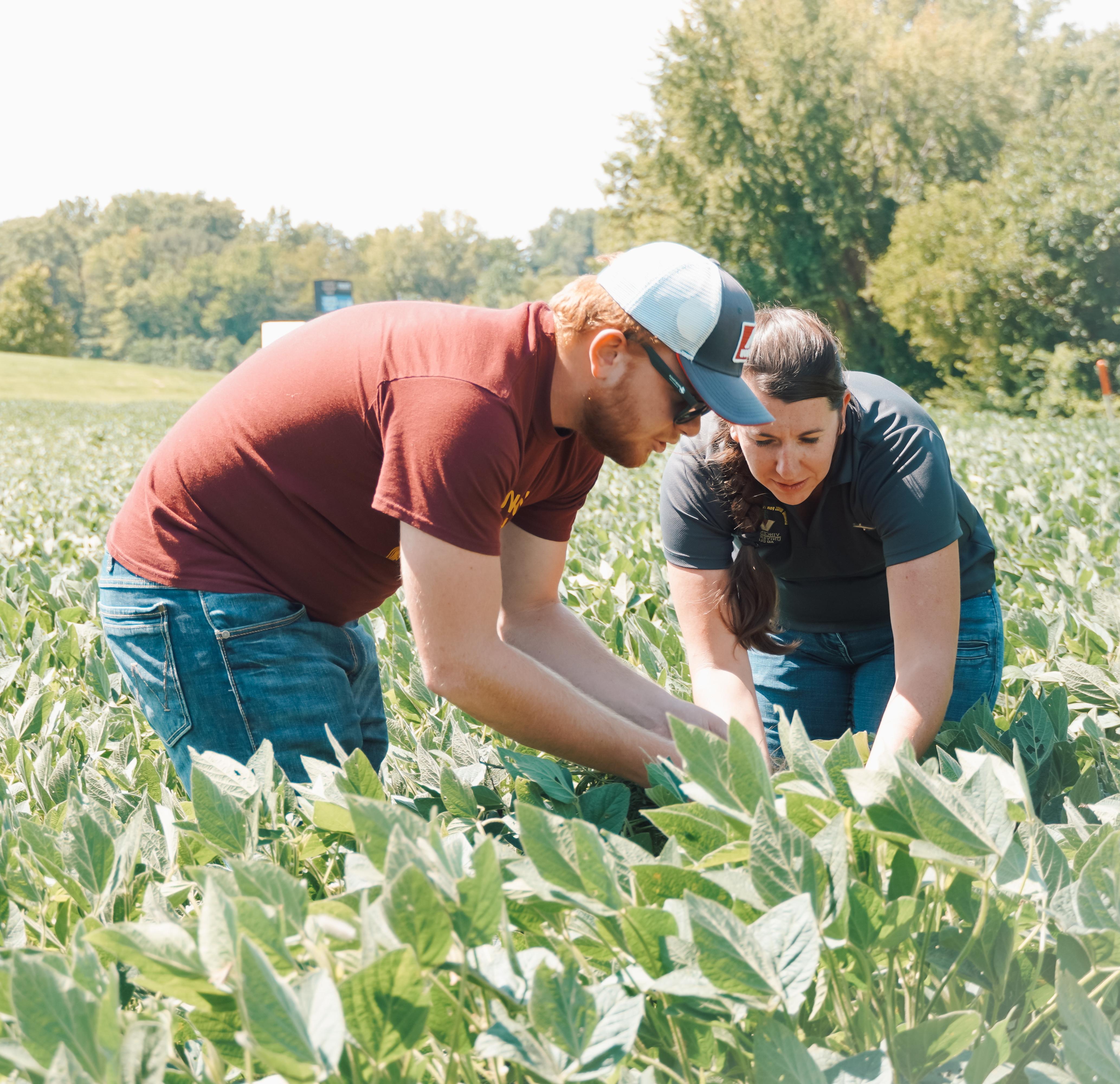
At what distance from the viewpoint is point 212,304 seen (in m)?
106

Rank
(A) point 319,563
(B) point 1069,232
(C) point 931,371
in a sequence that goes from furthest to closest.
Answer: (C) point 931,371, (B) point 1069,232, (A) point 319,563

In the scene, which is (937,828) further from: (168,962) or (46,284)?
(46,284)

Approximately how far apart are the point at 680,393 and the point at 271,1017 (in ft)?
5.23

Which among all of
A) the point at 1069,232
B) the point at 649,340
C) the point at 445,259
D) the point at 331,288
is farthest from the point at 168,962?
the point at 445,259

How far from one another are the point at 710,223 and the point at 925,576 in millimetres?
36431

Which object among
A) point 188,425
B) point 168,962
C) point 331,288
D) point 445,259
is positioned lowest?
point 168,962

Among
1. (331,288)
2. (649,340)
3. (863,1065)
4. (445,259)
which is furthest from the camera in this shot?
(445,259)

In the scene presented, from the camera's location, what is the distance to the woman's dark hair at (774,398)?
99.6 inches

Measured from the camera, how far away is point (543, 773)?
1.80 meters

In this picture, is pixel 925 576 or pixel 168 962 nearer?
pixel 168 962

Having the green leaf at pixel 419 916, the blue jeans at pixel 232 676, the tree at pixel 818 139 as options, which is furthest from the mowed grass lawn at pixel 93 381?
the green leaf at pixel 419 916

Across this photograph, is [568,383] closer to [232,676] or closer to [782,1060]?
[232,676]

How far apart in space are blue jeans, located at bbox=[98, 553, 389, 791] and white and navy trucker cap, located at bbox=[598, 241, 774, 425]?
3.65 feet

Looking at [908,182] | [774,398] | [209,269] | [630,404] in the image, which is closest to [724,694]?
[774,398]
